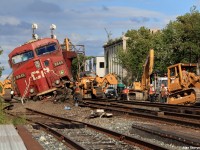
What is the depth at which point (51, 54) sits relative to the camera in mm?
32000

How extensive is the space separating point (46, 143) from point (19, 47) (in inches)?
854

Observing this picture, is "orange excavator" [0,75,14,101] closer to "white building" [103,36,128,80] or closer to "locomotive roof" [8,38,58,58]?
"locomotive roof" [8,38,58,58]

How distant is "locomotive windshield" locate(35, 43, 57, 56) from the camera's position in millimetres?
31734

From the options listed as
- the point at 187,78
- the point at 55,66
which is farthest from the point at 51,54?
the point at 187,78

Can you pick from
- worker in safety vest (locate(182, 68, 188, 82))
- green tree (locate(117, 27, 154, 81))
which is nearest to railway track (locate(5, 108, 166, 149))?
worker in safety vest (locate(182, 68, 188, 82))

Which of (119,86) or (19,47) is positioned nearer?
(19,47)

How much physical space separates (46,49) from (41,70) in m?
1.70

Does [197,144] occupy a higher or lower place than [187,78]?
lower

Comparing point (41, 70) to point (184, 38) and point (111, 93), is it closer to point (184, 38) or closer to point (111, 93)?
point (111, 93)

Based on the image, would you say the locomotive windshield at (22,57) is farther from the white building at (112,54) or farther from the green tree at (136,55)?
the white building at (112,54)

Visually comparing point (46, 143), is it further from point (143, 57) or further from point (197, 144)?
point (143, 57)

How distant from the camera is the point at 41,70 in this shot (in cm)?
3136

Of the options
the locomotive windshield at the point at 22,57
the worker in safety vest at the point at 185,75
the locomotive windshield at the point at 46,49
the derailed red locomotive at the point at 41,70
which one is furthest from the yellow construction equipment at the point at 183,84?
the locomotive windshield at the point at 22,57

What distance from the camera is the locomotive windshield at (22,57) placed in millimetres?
31766
